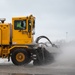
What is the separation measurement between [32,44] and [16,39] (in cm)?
124

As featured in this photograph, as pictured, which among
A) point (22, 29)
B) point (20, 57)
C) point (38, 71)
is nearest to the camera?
point (38, 71)

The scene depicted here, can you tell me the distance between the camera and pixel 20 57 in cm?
2452

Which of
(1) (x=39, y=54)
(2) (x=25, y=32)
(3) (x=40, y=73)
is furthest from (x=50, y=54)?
(3) (x=40, y=73)

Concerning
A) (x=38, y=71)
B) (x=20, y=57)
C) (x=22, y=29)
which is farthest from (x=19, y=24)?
(x=38, y=71)

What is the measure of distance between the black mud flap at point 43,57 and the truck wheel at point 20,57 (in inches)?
34.4

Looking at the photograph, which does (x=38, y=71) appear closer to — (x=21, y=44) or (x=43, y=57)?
(x=43, y=57)

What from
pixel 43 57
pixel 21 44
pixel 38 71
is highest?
pixel 21 44

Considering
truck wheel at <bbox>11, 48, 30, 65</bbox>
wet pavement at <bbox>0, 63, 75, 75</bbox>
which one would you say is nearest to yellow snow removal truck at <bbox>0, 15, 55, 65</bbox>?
truck wheel at <bbox>11, 48, 30, 65</bbox>

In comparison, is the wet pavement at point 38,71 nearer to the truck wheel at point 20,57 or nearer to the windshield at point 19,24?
the truck wheel at point 20,57

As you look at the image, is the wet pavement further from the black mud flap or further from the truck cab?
the truck cab

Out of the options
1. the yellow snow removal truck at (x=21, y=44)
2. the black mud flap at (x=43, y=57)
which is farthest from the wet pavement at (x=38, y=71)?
the yellow snow removal truck at (x=21, y=44)

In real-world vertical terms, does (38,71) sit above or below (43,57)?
below

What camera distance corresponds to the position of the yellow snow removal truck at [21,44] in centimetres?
2453

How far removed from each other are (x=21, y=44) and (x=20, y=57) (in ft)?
3.42
